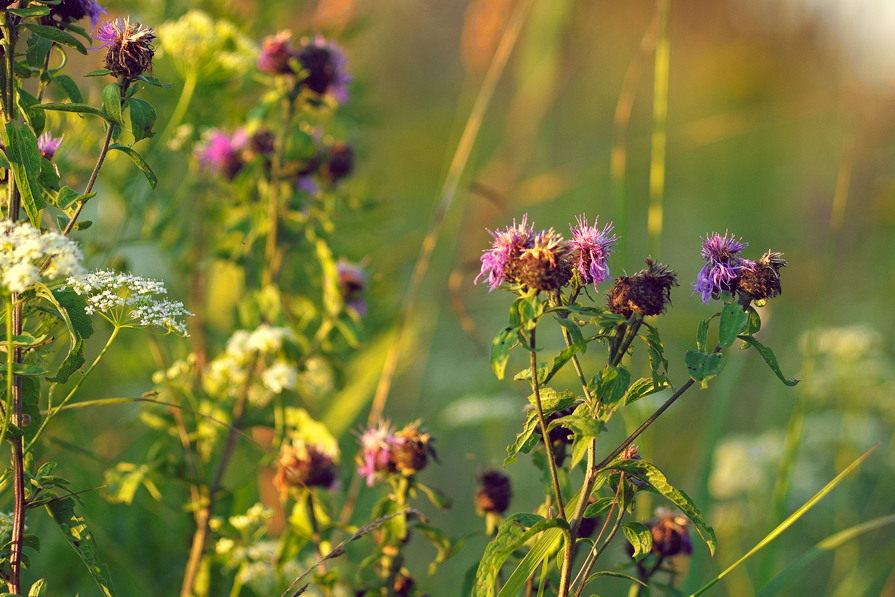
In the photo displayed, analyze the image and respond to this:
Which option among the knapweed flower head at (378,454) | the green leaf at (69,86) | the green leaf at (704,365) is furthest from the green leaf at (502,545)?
the green leaf at (69,86)

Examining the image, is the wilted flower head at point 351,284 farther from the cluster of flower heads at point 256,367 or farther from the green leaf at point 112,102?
the green leaf at point 112,102

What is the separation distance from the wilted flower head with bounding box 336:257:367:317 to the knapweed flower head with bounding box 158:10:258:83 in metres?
0.52

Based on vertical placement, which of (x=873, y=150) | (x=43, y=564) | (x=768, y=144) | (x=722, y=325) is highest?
(x=768, y=144)

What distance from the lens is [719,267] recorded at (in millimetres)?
753

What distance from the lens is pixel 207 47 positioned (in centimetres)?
144

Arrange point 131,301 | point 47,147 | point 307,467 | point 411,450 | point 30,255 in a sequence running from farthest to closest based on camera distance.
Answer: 1. point 307,467
2. point 411,450
3. point 47,147
4. point 131,301
5. point 30,255

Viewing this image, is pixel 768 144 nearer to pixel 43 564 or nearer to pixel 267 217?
pixel 267 217

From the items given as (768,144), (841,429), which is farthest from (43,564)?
(768,144)

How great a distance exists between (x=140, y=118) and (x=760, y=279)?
2.31 feet

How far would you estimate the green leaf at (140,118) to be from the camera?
0.72 metres

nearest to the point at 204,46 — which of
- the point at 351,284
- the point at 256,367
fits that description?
the point at 351,284

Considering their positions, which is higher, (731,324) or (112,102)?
(112,102)

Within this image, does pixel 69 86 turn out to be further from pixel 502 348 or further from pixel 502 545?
pixel 502 545

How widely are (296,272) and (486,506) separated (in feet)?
3.48
